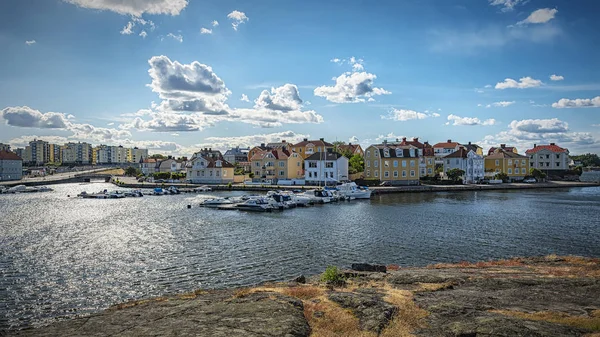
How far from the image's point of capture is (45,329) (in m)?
13.5

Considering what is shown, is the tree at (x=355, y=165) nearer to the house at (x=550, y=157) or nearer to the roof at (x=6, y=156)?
the house at (x=550, y=157)

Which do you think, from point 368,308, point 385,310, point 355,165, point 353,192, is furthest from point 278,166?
point 385,310

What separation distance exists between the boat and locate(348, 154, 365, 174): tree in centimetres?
4121

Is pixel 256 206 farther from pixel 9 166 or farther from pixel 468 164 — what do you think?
pixel 9 166

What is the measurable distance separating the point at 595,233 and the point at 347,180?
5202 cm

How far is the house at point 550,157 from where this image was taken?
392 feet

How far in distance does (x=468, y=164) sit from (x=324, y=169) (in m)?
37.5

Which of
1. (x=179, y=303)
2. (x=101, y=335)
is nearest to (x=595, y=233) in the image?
(x=179, y=303)

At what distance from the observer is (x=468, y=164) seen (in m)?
95.2

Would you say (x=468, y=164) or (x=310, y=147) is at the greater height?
(x=310, y=147)

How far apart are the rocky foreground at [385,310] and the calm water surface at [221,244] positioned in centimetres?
494

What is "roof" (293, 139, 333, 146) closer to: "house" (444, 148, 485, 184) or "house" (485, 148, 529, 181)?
"house" (444, 148, 485, 184)

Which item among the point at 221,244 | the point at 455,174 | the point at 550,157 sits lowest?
the point at 221,244

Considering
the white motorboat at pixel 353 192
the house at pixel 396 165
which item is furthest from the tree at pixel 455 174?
the white motorboat at pixel 353 192
